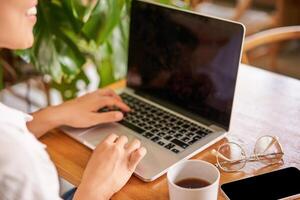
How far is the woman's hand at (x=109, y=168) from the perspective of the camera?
0.81 meters

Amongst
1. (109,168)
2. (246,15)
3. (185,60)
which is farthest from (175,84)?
(246,15)

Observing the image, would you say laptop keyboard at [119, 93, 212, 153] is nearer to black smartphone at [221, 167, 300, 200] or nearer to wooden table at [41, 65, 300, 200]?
wooden table at [41, 65, 300, 200]

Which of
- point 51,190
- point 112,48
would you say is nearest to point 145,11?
point 112,48

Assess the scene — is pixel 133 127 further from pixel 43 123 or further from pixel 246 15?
pixel 246 15

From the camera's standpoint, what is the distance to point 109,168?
0.85 m

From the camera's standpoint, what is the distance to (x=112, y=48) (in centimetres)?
148

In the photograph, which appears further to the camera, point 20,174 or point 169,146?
point 169,146

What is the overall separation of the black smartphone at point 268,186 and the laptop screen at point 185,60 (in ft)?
0.58

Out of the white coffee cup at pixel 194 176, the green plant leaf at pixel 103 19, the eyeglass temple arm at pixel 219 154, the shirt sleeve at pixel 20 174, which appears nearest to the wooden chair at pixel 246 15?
the green plant leaf at pixel 103 19

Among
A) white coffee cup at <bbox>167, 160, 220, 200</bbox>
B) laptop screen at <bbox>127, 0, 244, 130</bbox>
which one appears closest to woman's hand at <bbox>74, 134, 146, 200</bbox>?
white coffee cup at <bbox>167, 160, 220, 200</bbox>

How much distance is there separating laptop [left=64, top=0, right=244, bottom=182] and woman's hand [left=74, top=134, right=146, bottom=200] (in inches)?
1.2

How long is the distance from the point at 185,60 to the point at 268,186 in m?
0.36

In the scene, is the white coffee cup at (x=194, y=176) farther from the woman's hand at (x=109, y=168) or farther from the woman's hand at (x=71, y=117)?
the woman's hand at (x=71, y=117)

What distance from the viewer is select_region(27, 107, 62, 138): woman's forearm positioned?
1027 mm
